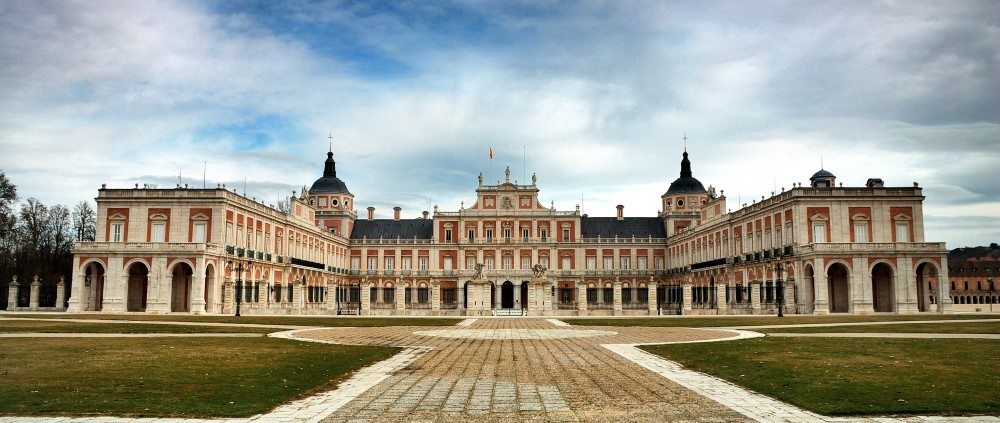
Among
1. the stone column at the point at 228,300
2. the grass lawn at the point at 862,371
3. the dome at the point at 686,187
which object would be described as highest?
the dome at the point at 686,187

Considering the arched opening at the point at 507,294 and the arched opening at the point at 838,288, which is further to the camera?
the arched opening at the point at 507,294

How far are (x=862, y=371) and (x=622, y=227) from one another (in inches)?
3079

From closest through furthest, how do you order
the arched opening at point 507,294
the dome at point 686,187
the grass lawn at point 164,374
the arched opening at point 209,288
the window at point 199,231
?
the grass lawn at point 164,374, the arched opening at point 209,288, the window at point 199,231, the arched opening at point 507,294, the dome at point 686,187

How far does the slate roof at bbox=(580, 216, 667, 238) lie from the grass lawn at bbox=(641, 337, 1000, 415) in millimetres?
→ 69310

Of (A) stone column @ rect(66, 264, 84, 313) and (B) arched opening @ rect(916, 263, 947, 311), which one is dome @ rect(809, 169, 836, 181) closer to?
(B) arched opening @ rect(916, 263, 947, 311)

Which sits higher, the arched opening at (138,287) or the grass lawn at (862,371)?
the arched opening at (138,287)

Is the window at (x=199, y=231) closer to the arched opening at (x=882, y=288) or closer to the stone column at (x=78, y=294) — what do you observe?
the stone column at (x=78, y=294)

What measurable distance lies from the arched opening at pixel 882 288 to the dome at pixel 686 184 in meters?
38.6

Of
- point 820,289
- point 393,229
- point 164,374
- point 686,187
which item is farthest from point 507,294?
point 164,374

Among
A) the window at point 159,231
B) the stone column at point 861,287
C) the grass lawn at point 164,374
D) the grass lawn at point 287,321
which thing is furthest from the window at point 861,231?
the window at point 159,231

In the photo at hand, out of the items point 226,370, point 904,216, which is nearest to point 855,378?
point 226,370

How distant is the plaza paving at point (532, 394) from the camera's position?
959 centimetres

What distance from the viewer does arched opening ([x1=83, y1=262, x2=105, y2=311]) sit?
50344 millimetres

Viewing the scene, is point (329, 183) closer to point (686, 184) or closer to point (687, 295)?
point (686, 184)
